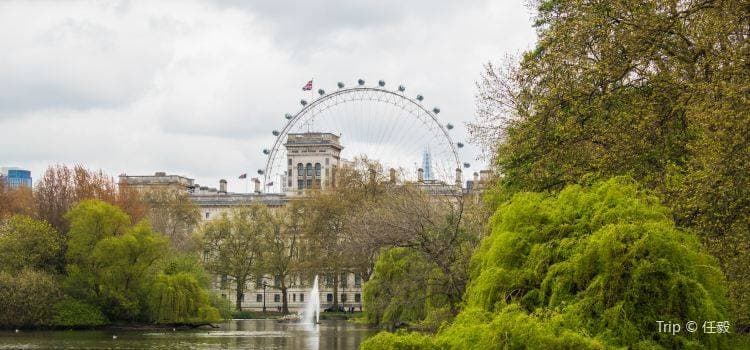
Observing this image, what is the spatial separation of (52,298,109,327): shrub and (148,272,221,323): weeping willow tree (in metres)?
3.29

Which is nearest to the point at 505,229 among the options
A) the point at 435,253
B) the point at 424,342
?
the point at 424,342

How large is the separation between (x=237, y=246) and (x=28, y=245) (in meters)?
41.7

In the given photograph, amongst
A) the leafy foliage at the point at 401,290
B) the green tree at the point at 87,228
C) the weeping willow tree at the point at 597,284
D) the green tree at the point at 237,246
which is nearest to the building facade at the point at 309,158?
the green tree at the point at 237,246

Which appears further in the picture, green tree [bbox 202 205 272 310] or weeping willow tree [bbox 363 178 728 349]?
green tree [bbox 202 205 272 310]

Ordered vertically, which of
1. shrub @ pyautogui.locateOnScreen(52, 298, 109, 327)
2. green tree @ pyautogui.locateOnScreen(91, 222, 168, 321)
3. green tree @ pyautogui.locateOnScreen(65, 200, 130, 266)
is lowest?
shrub @ pyautogui.locateOnScreen(52, 298, 109, 327)

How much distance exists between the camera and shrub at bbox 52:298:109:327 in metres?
67.9

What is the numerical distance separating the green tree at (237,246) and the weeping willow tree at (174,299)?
3517cm

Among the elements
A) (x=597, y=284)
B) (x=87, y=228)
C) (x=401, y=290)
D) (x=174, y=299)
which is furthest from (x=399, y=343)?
(x=87, y=228)

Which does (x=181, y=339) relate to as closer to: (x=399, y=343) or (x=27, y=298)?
(x=27, y=298)

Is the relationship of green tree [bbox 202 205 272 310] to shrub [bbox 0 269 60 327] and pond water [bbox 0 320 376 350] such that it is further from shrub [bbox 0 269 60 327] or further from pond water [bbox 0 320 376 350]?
shrub [bbox 0 269 60 327]

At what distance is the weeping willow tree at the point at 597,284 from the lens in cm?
2033

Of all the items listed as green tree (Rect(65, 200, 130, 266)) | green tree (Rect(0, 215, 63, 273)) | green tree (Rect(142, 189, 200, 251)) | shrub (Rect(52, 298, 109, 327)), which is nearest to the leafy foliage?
shrub (Rect(52, 298, 109, 327))

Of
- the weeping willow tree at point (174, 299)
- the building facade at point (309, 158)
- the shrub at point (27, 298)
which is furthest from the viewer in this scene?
the building facade at point (309, 158)

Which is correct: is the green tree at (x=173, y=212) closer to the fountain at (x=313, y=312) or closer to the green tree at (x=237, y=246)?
the green tree at (x=237, y=246)
